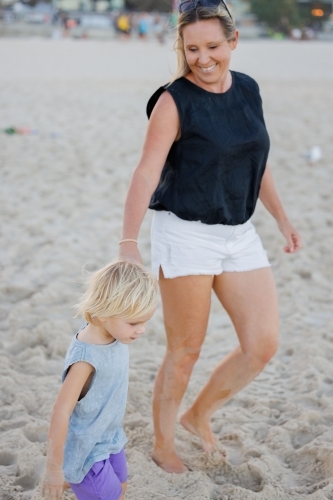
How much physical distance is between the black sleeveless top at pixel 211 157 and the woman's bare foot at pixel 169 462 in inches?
42.5

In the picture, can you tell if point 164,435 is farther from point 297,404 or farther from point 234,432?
point 297,404

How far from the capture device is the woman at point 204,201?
8.52 ft

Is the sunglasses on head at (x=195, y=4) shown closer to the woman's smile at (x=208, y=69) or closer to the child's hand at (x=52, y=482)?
the woman's smile at (x=208, y=69)

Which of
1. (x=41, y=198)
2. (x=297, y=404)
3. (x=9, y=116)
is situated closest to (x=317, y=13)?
(x=9, y=116)

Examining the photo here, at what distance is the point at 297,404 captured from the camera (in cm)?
356

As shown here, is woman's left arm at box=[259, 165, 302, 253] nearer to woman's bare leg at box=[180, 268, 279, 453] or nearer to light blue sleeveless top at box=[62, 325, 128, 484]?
woman's bare leg at box=[180, 268, 279, 453]

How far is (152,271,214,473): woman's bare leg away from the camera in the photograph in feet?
8.94

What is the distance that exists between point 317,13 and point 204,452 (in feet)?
170

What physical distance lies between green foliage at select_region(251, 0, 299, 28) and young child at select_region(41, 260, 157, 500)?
→ 4640 cm

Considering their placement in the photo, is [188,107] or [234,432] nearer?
[188,107]

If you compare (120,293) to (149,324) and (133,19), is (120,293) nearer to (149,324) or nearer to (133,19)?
(149,324)

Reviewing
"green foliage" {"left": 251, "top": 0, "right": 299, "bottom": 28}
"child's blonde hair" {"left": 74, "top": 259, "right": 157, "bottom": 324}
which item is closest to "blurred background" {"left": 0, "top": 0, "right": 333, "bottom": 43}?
"green foliage" {"left": 251, "top": 0, "right": 299, "bottom": 28}

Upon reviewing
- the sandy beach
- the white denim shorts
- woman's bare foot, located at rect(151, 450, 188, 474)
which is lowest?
the sandy beach

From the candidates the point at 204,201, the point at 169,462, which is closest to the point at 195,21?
the point at 204,201
